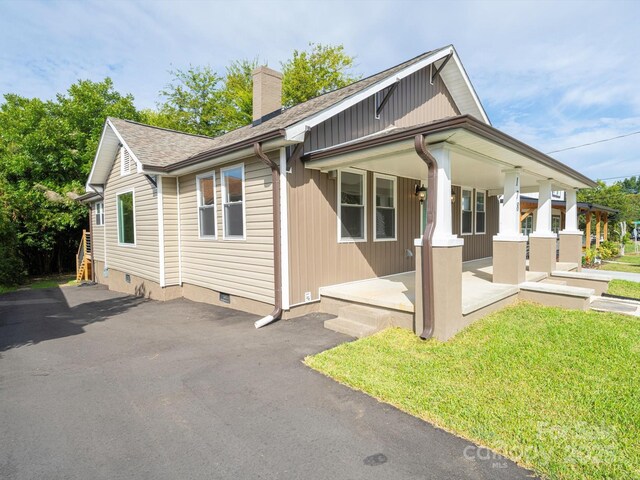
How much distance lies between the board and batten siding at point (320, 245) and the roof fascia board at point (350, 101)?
0.69 meters

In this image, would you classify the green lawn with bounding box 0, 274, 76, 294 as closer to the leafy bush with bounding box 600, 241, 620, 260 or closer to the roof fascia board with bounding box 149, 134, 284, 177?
the roof fascia board with bounding box 149, 134, 284, 177

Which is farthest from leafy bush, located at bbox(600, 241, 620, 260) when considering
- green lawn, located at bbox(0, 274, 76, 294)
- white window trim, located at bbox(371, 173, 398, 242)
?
green lawn, located at bbox(0, 274, 76, 294)

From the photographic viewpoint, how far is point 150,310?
7363 millimetres

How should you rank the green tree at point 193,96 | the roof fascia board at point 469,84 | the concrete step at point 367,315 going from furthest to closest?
the green tree at point 193,96 → the roof fascia board at point 469,84 → the concrete step at point 367,315

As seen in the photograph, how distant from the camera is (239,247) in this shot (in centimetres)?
668

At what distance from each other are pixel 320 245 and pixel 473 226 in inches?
271

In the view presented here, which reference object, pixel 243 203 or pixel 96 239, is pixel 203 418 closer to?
pixel 243 203

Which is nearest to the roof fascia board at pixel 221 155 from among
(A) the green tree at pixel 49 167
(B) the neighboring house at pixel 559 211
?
(A) the green tree at pixel 49 167

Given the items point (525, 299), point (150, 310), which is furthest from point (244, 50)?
point (525, 299)

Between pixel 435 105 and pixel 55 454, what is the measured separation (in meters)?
10.5

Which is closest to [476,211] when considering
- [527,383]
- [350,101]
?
[350,101]

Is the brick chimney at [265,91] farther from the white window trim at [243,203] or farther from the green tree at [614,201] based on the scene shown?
the green tree at [614,201]

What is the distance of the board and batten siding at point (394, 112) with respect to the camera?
662 cm

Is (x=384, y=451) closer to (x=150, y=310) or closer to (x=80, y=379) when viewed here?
(x=80, y=379)
